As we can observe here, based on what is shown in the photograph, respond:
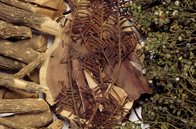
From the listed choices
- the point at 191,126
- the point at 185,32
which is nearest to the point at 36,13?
the point at 185,32

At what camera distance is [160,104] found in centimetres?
137

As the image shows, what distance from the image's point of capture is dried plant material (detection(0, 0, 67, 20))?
4.37ft

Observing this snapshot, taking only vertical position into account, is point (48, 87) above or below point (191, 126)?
above

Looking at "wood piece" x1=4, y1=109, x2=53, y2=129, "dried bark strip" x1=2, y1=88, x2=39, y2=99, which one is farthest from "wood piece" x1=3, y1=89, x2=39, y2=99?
"wood piece" x1=4, y1=109, x2=53, y2=129

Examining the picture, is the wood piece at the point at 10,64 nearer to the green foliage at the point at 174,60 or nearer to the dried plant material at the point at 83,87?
the dried plant material at the point at 83,87

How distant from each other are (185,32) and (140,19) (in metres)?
0.25

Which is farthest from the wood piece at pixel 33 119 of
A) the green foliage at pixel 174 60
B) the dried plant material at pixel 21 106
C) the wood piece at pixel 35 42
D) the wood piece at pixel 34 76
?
the green foliage at pixel 174 60

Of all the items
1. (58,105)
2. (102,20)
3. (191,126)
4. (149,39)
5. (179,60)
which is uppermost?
(102,20)

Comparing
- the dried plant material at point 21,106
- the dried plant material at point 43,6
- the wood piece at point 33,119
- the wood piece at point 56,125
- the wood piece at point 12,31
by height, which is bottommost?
the wood piece at point 56,125

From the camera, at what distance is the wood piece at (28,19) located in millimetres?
1303

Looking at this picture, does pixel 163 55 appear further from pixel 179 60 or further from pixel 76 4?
pixel 76 4

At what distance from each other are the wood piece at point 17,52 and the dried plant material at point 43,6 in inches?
7.5

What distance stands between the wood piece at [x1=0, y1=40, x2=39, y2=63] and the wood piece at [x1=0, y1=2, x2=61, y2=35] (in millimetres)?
112

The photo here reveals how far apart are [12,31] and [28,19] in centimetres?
9
